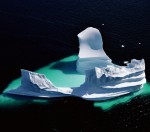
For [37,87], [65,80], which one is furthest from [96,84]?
[37,87]

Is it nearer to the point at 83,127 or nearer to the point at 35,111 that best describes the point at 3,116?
the point at 35,111

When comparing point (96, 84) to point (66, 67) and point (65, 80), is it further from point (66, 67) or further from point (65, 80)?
point (66, 67)

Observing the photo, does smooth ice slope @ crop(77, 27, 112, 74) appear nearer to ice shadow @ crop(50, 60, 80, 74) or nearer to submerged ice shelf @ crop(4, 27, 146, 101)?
ice shadow @ crop(50, 60, 80, 74)

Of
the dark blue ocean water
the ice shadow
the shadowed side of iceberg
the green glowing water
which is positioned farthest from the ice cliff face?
the ice shadow

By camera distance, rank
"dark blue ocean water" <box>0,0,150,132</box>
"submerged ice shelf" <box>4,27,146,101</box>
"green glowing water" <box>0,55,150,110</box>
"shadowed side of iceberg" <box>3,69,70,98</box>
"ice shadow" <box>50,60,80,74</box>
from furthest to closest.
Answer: "ice shadow" <box>50,60,80,74</box>, "submerged ice shelf" <box>4,27,146,101</box>, "shadowed side of iceberg" <box>3,69,70,98</box>, "green glowing water" <box>0,55,150,110</box>, "dark blue ocean water" <box>0,0,150,132</box>

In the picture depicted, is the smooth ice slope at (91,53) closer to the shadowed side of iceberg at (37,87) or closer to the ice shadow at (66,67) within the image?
the ice shadow at (66,67)

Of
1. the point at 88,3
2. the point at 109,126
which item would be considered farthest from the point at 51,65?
the point at 88,3

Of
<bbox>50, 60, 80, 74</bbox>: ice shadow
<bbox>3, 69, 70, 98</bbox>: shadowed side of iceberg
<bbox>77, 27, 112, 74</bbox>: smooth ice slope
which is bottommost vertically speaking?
<bbox>3, 69, 70, 98</bbox>: shadowed side of iceberg
